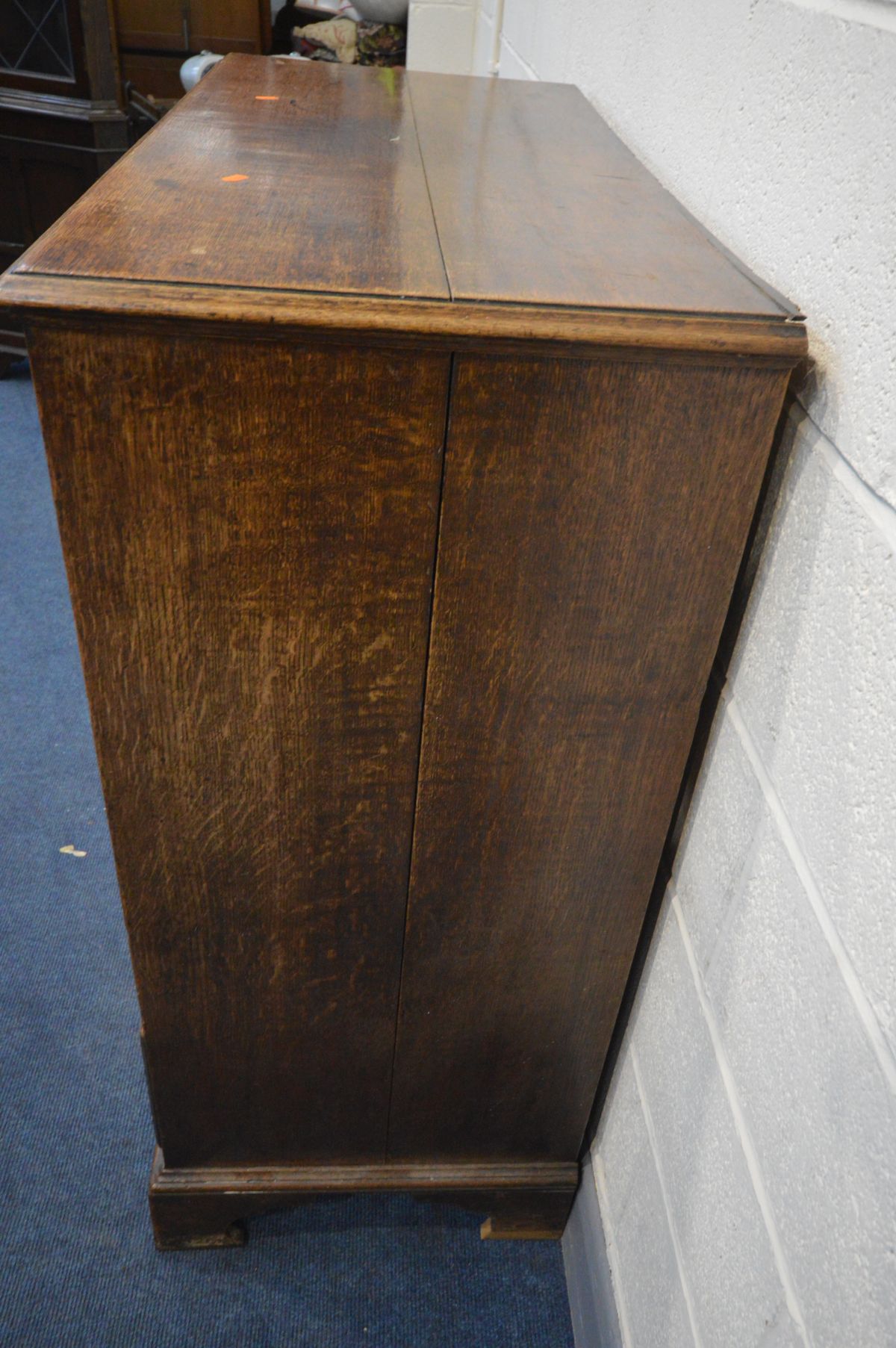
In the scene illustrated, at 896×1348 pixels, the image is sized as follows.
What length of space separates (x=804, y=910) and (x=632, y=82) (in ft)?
3.20

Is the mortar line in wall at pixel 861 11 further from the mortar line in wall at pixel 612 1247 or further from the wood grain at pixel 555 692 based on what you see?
the mortar line in wall at pixel 612 1247

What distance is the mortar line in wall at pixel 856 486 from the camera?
58 cm

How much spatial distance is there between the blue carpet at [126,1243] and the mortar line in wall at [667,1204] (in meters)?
0.37

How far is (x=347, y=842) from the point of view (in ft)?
2.90

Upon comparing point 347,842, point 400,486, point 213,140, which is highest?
point 213,140

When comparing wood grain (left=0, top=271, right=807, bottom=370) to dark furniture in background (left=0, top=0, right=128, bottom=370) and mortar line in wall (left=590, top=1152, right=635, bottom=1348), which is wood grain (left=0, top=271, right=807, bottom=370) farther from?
dark furniture in background (left=0, top=0, right=128, bottom=370)

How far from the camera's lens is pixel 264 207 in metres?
0.76

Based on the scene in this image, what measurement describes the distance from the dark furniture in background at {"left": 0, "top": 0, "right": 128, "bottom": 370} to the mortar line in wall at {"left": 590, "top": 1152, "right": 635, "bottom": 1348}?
2.85 m

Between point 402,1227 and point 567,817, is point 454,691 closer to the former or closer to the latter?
point 567,817

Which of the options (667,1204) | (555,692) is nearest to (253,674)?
(555,692)

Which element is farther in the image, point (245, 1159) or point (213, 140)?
point (245, 1159)

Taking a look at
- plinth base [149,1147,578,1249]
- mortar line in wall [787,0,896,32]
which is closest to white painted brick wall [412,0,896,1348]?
mortar line in wall [787,0,896,32]

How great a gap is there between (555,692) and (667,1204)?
19.6 inches

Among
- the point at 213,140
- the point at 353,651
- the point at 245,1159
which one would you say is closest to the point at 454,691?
the point at 353,651
